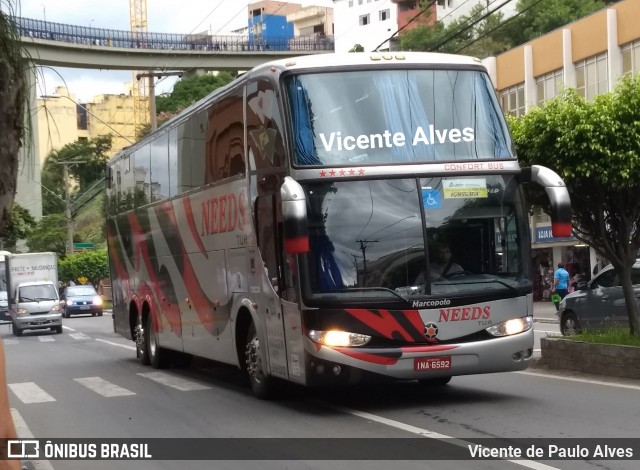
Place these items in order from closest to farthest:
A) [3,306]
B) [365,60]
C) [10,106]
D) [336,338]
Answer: [10,106], [336,338], [365,60], [3,306]

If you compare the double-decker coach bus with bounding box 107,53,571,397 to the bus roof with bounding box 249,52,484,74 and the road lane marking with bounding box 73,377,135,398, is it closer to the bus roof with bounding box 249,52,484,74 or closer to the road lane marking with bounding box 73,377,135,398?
the bus roof with bounding box 249,52,484,74

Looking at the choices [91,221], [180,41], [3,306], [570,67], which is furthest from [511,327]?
[91,221]

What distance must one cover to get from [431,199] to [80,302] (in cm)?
4633

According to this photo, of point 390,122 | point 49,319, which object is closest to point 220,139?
point 390,122

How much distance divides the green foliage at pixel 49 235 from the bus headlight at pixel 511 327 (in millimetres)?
67607

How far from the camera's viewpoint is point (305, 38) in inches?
3410

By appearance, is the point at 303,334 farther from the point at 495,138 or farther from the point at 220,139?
the point at 220,139

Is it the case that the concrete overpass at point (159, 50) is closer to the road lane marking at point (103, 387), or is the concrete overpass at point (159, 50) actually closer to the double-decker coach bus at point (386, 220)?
the road lane marking at point (103, 387)

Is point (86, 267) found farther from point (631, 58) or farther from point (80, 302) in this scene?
point (631, 58)

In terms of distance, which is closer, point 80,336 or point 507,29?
point 80,336

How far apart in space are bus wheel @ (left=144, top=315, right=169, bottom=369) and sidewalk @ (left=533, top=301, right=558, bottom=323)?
13878 millimetres

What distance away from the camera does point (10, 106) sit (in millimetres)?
5371

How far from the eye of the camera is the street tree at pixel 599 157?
1455cm

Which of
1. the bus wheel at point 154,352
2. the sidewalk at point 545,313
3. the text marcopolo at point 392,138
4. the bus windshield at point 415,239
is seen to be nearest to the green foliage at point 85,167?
the sidewalk at point 545,313
